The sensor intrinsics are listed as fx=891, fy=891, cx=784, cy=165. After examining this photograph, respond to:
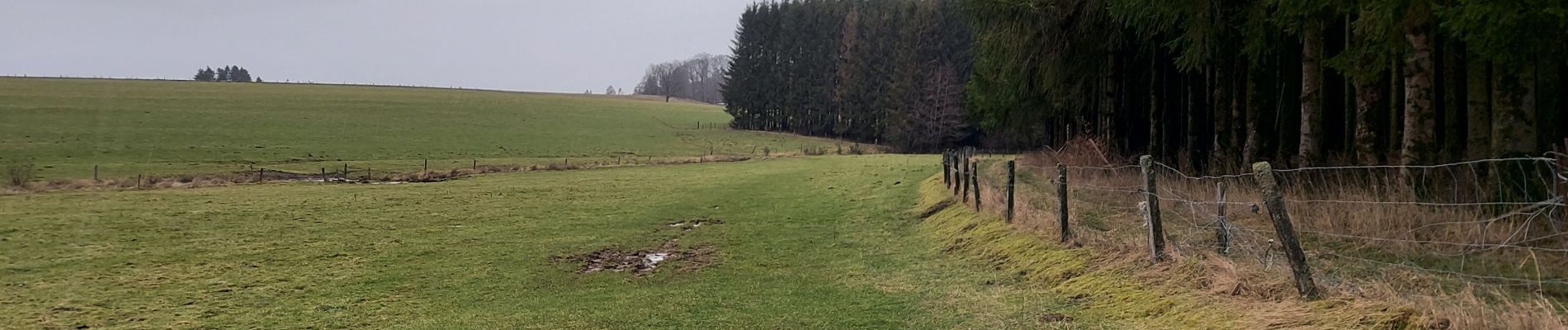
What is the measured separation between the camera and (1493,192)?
28.6ft

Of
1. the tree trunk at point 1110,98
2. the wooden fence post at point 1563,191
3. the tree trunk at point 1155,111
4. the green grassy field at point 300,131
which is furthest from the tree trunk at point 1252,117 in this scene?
the green grassy field at point 300,131

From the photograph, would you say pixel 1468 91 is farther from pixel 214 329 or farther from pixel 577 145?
pixel 577 145

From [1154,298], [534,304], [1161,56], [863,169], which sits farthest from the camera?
[863,169]

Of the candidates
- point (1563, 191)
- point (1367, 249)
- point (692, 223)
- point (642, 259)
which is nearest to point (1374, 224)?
point (1367, 249)

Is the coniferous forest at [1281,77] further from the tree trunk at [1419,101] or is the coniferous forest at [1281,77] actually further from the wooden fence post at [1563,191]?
the wooden fence post at [1563,191]

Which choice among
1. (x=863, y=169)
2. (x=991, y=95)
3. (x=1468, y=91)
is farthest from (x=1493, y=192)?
(x=863, y=169)

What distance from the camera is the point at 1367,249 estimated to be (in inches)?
296

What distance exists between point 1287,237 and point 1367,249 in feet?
8.83

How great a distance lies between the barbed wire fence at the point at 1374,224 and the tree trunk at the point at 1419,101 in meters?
0.27

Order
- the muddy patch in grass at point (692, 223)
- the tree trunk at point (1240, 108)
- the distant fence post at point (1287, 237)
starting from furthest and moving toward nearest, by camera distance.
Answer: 1. the muddy patch in grass at point (692, 223)
2. the tree trunk at point (1240, 108)
3. the distant fence post at point (1287, 237)

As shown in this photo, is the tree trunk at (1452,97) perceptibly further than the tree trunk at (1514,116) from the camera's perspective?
Yes

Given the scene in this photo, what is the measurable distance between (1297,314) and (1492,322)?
3.30 feet

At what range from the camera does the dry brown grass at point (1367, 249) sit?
16.7ft

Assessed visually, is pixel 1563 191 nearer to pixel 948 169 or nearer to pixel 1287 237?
pixel 1287 237
